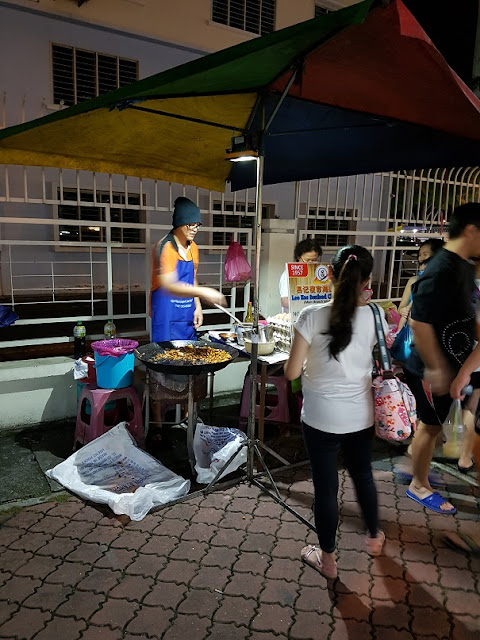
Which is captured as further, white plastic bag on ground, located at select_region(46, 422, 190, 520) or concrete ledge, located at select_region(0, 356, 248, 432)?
concrete ledge, located at select_region(0, 356, 248, 432)

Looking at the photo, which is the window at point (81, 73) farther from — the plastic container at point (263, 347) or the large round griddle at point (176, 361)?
the plastic container at point (263, 347)

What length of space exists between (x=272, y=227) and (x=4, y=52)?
8.47 meters

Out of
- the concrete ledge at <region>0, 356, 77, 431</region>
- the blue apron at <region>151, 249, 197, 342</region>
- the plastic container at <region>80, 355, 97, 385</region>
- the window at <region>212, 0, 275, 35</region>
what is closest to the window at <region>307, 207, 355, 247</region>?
the blue apron at <region>151, 249, 197, 342</region>

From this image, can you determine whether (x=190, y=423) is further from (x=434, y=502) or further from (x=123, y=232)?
(x=123, y=232)

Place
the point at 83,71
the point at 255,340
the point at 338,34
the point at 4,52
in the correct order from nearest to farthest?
the point at 338,34 < the point at 255,340 < the point at 4,52 < the point at 83,71

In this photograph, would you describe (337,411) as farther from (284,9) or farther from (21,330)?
(284,9)

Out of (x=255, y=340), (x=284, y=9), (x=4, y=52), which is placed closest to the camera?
(x=255, y=340)

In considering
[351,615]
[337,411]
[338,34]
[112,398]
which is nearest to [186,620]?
[351,615]

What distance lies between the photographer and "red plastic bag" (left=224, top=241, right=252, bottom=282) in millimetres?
5207

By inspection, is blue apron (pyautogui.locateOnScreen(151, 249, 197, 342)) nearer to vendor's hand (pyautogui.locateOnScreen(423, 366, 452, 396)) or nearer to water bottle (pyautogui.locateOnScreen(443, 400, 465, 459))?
vendor's hand (pyautogui.locateOnScreen(423, 366, 452, 396))

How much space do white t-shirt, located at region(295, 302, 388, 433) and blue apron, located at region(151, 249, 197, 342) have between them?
204 centimetres

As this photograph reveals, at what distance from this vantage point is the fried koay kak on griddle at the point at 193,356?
3617mm

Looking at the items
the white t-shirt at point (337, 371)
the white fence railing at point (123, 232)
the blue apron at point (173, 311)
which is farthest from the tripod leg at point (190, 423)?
the white fence railing at point (123, 232)

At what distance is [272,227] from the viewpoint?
5672mm
